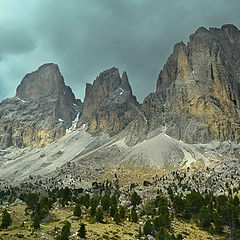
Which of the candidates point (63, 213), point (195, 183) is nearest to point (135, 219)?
point (63, 213)

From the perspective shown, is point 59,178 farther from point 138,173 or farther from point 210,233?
point 210,233

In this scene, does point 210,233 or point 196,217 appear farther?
point 196,217

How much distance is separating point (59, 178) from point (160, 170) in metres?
70.8

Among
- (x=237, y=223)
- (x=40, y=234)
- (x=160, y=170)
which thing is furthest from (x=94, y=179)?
(x=40, y=234)

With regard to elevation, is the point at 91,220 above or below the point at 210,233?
above

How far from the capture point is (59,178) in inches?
7146

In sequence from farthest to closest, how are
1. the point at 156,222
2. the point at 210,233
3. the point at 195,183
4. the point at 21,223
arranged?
the point at 195,183
the point at 210,233
the point at 156,222
the point at 21,223

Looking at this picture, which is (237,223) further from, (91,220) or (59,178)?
(59,178)

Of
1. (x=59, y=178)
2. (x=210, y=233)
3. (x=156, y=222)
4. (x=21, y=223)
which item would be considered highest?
(x=59, y=178)

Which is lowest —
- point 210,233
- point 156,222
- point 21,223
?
point 210,233

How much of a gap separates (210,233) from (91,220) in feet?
95.2

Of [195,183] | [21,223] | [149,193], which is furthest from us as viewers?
[195,183]

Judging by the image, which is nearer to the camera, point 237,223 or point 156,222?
point 156,222

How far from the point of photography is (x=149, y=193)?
380 feet
